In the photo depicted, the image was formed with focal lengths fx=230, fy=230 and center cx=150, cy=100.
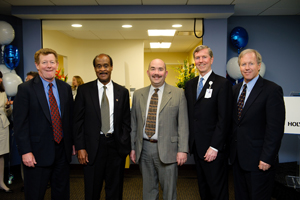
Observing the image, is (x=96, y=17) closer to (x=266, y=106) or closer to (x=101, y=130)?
(x=101, y=130)

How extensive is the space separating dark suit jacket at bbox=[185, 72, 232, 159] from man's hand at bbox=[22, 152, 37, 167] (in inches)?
52.9

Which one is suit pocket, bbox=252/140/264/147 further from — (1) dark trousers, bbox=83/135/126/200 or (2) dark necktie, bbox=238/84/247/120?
(1) dark trousers, bbox=83/135/126/200

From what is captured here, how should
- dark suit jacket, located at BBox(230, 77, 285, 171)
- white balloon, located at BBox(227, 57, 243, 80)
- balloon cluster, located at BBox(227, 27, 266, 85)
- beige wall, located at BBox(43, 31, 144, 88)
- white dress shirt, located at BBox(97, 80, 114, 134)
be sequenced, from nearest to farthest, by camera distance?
dark suit jacket, located at BBox(230, 77, 285, 171), white dress shirt, located at BBox(97, 80, 114, 134), white balloon, located at BBox(227, 57, 243, 80), balloon cluster, located at BBox(227, 27, 266, 85), beige wall, located at BBox(43, 31, 144, 88)

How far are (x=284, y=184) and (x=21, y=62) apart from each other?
4559 millimetres

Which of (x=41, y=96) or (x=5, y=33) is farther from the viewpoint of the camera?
(x=5, y=33)

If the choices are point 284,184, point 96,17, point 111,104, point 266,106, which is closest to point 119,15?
point 96,17

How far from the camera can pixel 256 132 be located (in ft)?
6.12

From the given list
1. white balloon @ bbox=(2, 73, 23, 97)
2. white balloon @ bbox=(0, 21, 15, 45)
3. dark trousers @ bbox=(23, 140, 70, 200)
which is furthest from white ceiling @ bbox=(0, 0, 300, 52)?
dark trousers @ bbox=(23, 140, 70, 200)

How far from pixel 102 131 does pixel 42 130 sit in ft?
1.61

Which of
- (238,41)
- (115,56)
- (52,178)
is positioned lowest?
(52,178)

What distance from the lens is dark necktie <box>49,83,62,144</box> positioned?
1.94m

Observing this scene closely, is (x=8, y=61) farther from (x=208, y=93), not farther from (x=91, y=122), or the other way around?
(x=208, y=93)

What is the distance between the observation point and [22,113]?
6.03 feet

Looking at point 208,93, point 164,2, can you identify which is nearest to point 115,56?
point 164,2
